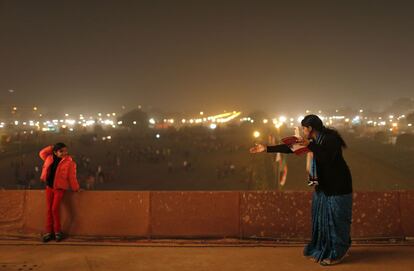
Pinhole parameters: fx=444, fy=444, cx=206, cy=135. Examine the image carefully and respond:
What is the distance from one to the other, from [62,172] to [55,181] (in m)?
0.16

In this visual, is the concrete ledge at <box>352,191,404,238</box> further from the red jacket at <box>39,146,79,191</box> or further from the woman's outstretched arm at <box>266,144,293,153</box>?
the red jacket at <box>39,146,79,191</box>

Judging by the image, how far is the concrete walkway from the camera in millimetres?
5062

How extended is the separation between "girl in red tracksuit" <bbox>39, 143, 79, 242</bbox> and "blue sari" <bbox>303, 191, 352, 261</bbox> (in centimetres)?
357

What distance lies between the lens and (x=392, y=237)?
247 inches

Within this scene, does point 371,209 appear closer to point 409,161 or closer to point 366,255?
point 366,255

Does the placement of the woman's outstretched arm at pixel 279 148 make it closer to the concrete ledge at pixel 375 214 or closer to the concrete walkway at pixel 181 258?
the concrete walkway at pixel 181 258

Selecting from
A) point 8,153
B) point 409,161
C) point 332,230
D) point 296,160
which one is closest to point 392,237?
point 332,230

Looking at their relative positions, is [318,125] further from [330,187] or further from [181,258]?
[181,258]

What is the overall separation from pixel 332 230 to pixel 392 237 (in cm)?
182

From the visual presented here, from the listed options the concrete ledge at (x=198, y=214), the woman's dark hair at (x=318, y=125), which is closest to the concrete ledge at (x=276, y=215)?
the concrete ledge at (x=198, y=214)

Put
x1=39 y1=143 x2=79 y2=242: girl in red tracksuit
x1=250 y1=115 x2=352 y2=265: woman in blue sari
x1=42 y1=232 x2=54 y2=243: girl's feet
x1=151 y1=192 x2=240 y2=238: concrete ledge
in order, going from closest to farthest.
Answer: x1=250 y1=115 x2=352 y2=265: woman in blue sari, x1=42 y1=232 x2=54 y2=243: girl's feet, x1=39 y1=143 x2=79 y2=242: girl in red tracksuit, x1=151 y1=192 x2=240 y2=238: concrete ledge

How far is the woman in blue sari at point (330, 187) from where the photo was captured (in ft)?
16.1

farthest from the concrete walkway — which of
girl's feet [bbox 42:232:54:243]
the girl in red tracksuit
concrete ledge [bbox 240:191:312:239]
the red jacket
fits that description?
the red jacket

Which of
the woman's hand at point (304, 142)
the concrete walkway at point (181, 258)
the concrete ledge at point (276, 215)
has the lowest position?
the concrete walkway at point (181, 258)
